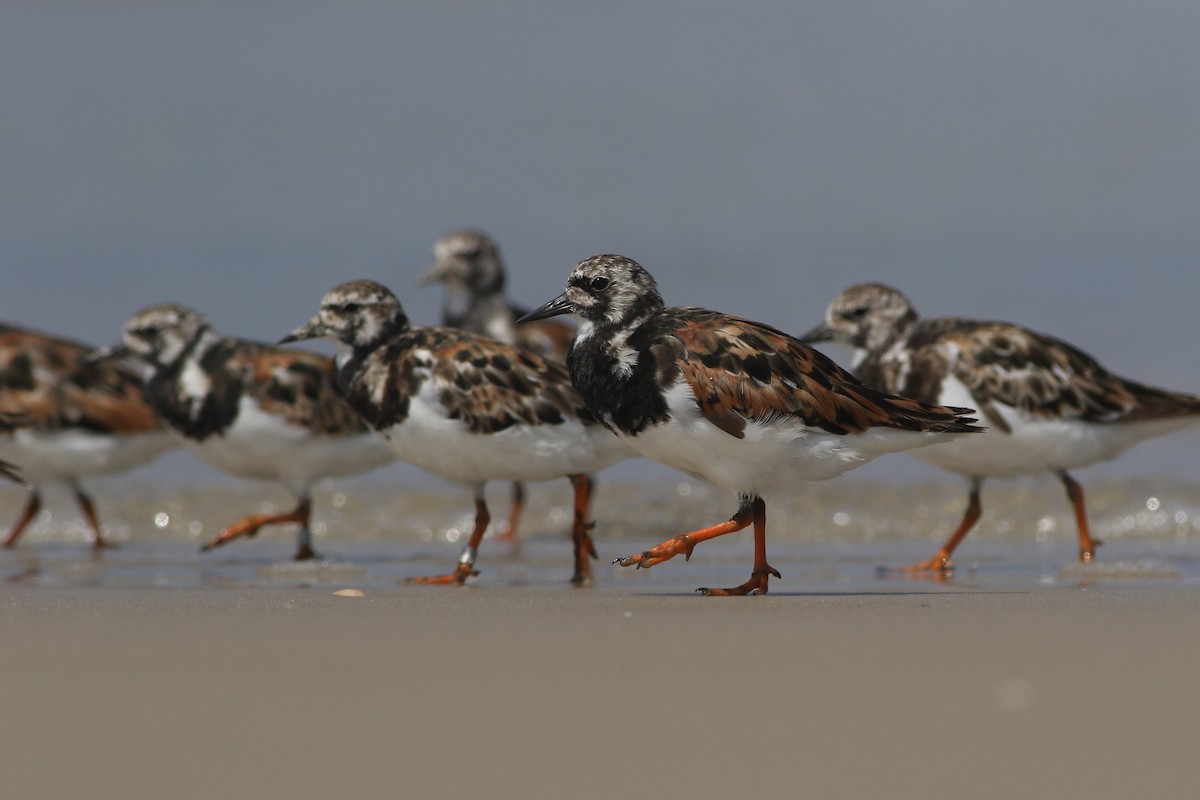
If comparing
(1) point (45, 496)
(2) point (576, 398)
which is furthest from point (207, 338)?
(1) point (45, 496)

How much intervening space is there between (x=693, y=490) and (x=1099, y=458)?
18.6ft

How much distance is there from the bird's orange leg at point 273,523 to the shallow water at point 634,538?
20cm

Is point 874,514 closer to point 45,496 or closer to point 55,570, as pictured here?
point 55,570

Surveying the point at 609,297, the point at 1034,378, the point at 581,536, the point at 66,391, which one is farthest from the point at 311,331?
the point at 1034,378

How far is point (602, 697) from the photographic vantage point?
4.16 metres

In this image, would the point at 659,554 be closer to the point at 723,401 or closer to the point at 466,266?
the point at 723,401

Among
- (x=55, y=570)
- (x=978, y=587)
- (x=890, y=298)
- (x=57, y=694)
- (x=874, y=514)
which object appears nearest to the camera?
(x=57, y=694)

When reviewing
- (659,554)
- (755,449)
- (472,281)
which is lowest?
(659,554)

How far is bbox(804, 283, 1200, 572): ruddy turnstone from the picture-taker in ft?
30.9

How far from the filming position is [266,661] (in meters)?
4.72

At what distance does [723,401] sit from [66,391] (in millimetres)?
7684

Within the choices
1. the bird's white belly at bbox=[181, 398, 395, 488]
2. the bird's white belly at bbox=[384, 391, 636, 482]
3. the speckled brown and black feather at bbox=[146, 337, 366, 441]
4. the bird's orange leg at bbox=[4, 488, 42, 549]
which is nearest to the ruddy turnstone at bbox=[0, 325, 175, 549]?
the bird's orange leg at bbox=[4, 488, 42, 549]

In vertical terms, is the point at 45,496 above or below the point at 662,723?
above

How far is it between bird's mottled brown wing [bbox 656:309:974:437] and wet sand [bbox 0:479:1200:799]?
84 centimetres
